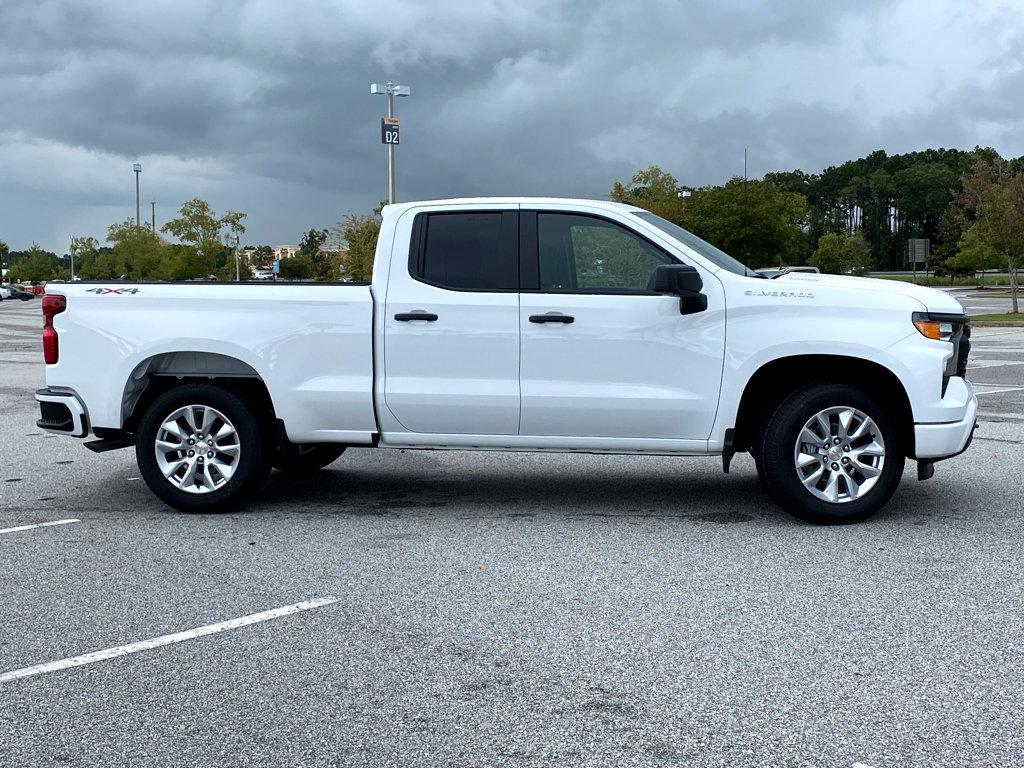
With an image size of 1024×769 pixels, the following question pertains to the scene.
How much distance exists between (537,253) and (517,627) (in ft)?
9.61

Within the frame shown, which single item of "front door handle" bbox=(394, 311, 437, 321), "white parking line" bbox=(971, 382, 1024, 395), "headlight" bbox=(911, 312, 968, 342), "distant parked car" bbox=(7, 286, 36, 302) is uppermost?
"front door handle" bbox=(394, 311, 437, 321)

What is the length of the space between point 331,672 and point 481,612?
38.4 inches

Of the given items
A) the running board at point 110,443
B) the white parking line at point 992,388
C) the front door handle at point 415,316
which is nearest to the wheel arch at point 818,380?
the front door handle at point 415,316

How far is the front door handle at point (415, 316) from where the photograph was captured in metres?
7.18

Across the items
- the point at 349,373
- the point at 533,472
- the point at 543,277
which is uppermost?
the point at 543,277

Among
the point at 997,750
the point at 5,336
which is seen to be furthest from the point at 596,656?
the point at 5,336

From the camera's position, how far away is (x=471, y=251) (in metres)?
7.36

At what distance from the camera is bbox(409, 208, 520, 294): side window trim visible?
7.27m

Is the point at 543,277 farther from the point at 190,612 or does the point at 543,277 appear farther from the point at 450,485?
the point at 190,612

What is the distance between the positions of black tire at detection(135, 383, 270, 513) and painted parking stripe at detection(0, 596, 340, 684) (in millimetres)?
2148

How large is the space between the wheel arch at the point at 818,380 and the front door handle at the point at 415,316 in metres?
1.95

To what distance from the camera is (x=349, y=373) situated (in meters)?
7.31

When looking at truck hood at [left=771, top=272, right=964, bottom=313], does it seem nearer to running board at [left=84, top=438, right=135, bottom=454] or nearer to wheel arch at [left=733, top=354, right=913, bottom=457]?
wheel arch at [left=733, top=354, right=913, bottom=457]

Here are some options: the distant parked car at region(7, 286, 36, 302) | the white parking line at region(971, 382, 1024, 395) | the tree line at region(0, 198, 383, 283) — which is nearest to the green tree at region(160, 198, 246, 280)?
the tree line at region(0, 198, 383, 283)
